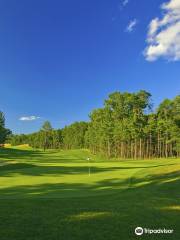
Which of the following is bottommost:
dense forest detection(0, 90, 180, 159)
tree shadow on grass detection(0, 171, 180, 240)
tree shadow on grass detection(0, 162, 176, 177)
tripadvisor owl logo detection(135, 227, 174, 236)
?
tripadvisor owl logo detection(135, 227, 174, 236)

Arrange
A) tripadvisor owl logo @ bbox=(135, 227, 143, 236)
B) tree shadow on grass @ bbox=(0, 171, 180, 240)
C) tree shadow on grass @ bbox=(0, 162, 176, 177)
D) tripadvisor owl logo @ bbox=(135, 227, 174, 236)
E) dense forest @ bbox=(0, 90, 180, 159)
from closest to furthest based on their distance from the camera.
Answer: tree shadow on grass @ bbox=(0, 171, 180, 240) < tripadvisor owl logo @ bbox=(135, 227, 143, 236) < tripadvisor owl logo @ bbox=(135, 227, 174, 236) < tree shadow on grass @ bbox=(0, 162, 176, 177) < dense forest @ bbox=(0, 90, 180, 159)

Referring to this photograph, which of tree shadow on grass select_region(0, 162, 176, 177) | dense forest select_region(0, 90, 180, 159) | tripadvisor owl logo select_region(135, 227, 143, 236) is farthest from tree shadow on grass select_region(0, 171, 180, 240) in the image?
dense forest select_region(0, 90, 180, 159)

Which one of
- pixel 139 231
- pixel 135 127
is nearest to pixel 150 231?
pixel 139 231

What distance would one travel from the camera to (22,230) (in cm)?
1047

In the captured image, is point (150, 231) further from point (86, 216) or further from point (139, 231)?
point (86, 216)

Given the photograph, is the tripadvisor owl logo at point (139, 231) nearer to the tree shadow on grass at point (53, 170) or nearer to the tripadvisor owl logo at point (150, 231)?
the tripadvisor owl logo at point (150, 231)

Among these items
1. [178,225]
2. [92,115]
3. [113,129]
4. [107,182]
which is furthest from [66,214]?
[92,115]

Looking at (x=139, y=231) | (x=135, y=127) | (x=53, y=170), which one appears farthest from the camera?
(x=135, y=127)

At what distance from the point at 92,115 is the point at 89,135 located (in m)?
8.69

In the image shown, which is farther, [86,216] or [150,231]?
[86,216]

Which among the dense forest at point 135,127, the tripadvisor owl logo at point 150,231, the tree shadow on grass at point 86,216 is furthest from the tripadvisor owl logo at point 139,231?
the dense forest at point 135,127

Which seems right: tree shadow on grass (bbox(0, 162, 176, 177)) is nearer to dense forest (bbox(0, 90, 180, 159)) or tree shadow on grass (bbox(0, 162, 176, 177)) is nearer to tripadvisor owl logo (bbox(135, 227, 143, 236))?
tripadvisor owl logo (bbox(135, 227, 143, 236))

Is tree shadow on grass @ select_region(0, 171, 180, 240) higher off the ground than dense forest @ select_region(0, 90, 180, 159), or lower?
lower

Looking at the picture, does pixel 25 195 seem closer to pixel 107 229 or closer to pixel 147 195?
pixel 147 195
